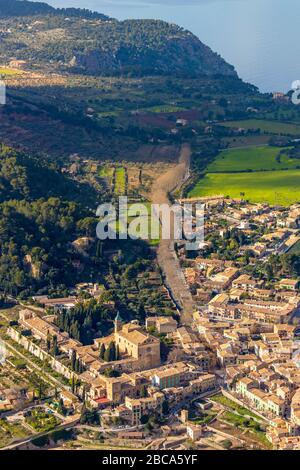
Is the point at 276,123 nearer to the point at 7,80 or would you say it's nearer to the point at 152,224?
the point at 7,80

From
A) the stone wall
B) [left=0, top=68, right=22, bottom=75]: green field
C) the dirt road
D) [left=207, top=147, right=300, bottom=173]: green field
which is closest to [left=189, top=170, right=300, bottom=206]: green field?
[left=207, top=147, right=300, bottom=173]: green field

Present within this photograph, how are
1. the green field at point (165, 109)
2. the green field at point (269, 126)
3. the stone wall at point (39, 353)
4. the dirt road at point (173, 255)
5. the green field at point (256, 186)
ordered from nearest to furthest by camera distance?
the stone wall at point (39, 353)
the dirt road at point (173, 255)
the green field at point (256, 186)
the green field at point (269, 126)
the green field at point (165, 109)

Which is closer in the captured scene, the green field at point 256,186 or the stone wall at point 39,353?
the stone wall at point 39,353

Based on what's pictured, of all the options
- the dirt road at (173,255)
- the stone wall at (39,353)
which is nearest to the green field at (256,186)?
the dirt road at (173,255)

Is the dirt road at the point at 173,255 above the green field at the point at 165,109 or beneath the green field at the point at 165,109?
beneath

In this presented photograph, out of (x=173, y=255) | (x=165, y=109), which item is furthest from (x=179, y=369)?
(x=165, y=109)

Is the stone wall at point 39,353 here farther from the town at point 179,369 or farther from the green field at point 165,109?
the green field at point 165,109

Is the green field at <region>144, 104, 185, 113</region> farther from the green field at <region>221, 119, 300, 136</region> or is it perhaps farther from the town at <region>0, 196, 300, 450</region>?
the town at <region>0, 196, 300, 450</region>
